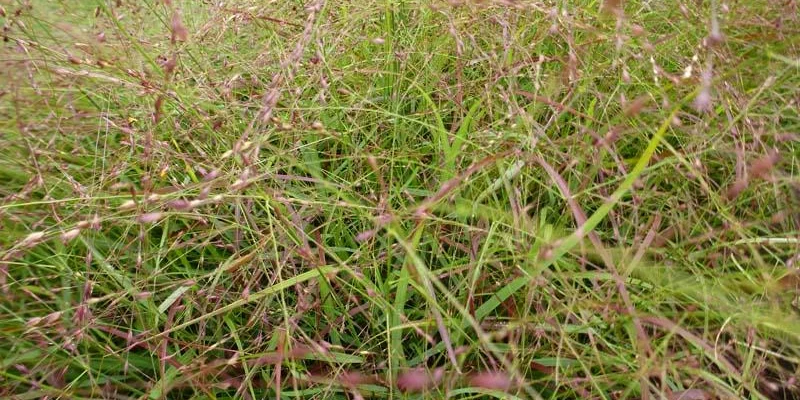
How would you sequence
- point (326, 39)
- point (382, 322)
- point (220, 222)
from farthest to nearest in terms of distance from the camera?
point (326, 39) < point (220, 222) < point (382, 322)

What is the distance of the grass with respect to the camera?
90cm

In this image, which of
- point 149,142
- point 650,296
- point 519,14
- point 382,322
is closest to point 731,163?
point 650,296

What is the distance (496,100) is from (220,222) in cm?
55

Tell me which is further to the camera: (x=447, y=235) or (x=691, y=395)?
(x=447, y=235)

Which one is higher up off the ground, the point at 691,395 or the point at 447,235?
the point at 447,235

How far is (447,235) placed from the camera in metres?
1.06

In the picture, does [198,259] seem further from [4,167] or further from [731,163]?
[731,163]

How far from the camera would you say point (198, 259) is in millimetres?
1185

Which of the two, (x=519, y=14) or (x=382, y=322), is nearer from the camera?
(x=382, y=322)

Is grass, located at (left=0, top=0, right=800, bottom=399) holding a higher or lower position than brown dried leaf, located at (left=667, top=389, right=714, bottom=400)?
higher

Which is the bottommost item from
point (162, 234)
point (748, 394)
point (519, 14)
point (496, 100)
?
point (748, 394)

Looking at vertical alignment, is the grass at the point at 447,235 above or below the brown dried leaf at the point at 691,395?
above

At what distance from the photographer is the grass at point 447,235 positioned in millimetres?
901

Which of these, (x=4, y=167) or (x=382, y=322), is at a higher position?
(x=4, y=167)
